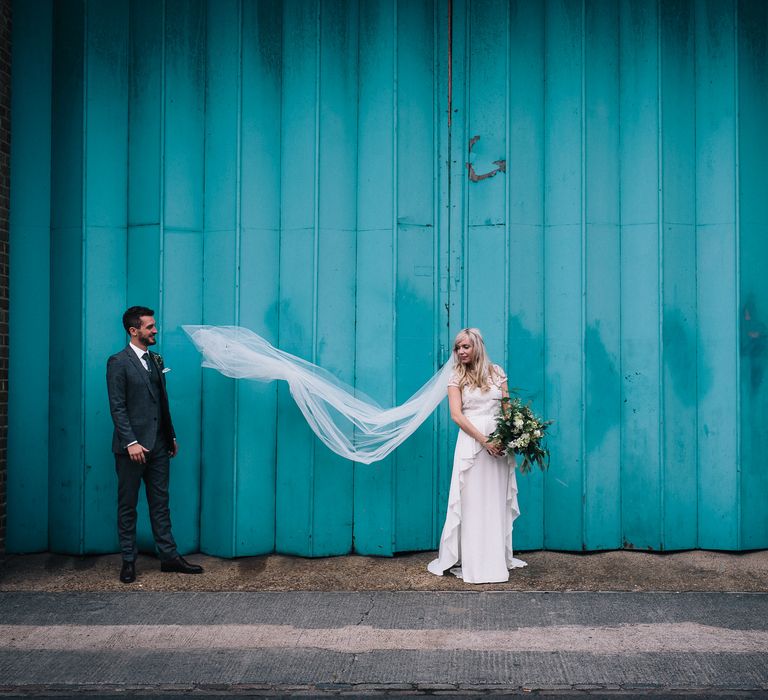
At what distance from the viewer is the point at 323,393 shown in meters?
7.54

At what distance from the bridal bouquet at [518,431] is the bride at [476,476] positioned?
134mm

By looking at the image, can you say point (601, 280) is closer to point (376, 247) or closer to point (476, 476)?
point (376, 247)

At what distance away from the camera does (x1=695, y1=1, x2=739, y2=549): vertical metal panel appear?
305 inches

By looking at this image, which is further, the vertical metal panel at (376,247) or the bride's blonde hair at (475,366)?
the vertical metal panel at (376,247)

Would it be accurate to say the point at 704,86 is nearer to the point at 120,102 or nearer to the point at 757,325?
the point at 757,325

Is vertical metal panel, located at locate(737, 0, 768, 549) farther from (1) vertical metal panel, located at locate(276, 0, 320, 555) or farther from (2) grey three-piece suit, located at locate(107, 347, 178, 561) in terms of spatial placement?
(2) grey three-piece suit, located at locate(107, 347, 178, 561)

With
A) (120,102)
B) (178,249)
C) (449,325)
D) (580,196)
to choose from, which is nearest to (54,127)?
(120,102)

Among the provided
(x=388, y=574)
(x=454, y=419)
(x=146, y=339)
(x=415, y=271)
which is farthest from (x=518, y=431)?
(x=146, y=339)

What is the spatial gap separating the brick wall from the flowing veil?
174 centimetres

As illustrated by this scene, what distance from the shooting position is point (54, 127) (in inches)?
316

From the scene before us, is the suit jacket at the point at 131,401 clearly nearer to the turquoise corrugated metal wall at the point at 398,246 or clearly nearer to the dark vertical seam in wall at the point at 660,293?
the turquoise corrugated metal wall at the point at 398,246

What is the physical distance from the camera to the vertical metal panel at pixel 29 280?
311 inches

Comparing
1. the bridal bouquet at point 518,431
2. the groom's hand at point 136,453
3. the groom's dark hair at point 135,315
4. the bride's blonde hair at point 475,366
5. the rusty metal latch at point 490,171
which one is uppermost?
the rusty metal latch at point 490,171

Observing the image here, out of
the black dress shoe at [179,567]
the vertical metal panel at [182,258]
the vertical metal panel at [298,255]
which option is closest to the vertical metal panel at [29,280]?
the vertical metal panel at [182,258]
